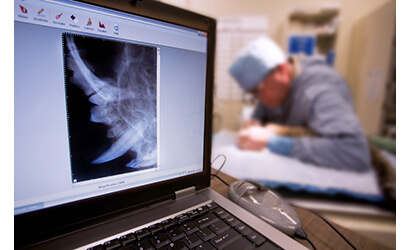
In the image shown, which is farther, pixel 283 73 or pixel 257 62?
pixel 283 73

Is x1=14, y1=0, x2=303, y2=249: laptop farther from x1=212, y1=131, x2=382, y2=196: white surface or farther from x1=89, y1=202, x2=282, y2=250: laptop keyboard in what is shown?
x1=212, y1=131, x2=382, y2=196: white surface

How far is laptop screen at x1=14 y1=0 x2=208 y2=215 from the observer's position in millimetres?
215

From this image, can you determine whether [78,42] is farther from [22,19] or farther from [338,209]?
[338,209]

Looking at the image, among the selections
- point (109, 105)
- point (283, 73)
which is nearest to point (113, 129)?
point (109, 105)

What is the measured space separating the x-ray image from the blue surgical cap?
103 cm

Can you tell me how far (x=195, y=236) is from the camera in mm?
252

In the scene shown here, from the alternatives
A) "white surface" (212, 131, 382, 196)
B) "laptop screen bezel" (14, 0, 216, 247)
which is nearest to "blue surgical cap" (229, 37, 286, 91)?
"white surface" (212, 131, 382, 196)

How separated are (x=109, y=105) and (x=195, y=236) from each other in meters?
0.21

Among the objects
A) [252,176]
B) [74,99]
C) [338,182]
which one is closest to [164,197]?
[74,99]

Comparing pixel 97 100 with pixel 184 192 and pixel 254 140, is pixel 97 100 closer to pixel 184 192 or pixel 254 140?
pixel 184 192

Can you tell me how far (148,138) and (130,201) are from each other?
0.32 feet

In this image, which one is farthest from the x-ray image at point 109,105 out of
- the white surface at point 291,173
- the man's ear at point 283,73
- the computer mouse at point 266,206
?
the man's ear at point 283,73

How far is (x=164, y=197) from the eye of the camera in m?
0.32

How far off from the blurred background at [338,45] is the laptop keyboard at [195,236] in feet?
2.75
